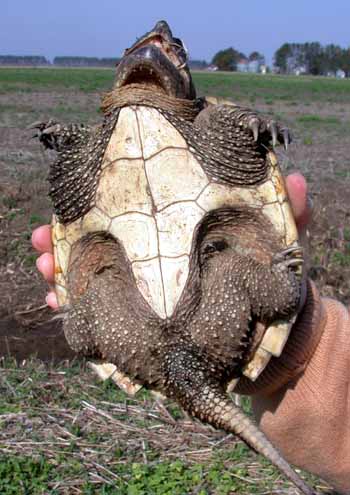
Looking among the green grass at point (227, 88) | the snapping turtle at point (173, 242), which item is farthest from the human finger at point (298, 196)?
Answer: the green grass at point (227, 88)

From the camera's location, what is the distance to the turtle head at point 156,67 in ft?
7.22

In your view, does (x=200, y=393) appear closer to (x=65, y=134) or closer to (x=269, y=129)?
(x=269, y=129)

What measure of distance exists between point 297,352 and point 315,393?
152mm

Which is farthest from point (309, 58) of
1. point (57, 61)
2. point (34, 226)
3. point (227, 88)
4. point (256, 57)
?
point (34, 226)

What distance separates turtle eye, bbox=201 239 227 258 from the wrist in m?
0.33

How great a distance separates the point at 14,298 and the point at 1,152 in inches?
210

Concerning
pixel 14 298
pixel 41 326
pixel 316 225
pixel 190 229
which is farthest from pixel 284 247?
pixel 316 225

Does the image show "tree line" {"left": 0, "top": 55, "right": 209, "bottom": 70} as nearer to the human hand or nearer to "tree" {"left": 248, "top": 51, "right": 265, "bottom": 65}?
"tree" {"left": 248, "top": 51, "right": 265, "bottom": 65}

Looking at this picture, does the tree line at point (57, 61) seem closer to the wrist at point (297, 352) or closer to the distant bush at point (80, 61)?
the distant bush at point (80, 61)

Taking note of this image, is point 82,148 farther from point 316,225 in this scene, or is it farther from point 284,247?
point 316,225

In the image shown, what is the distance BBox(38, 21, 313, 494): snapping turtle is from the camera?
203cm

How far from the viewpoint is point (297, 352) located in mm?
2244

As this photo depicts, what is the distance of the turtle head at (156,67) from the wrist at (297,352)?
80cm

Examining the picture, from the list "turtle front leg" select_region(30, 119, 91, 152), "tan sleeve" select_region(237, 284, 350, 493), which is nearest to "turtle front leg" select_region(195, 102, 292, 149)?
"turtle front leg" select_region(30, 119, 91, 152)
